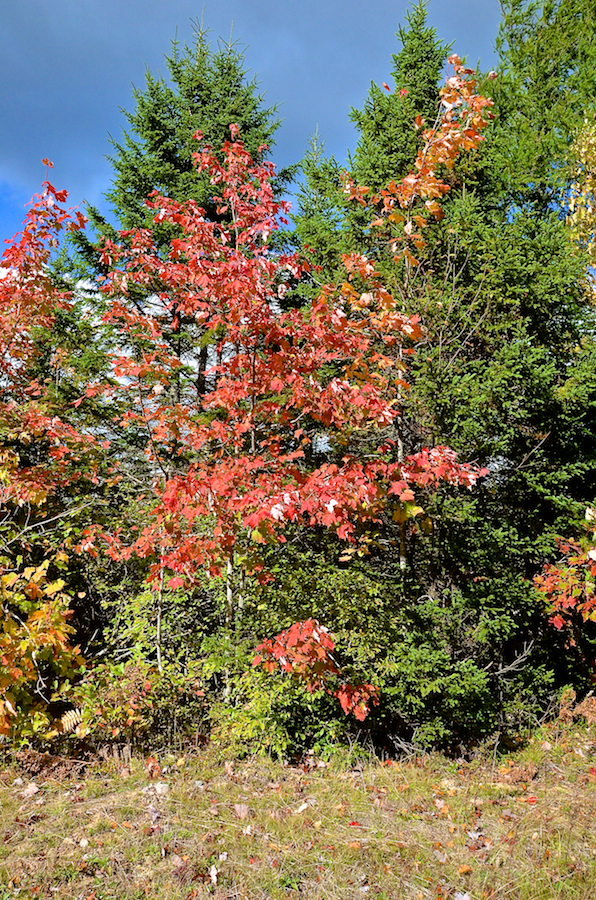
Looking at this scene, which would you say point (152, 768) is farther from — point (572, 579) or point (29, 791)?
point (572, 579)

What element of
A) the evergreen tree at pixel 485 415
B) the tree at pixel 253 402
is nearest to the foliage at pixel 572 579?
the evergreen tree at pixel 485 415

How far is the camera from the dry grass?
102 inches

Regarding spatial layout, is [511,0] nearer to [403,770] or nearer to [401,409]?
[401,409]

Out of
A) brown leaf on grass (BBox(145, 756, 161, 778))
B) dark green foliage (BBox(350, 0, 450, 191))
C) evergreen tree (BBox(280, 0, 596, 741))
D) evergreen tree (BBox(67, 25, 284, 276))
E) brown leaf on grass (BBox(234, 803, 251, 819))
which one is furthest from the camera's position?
evergreen tree (BBox(67, 25, 284, 276))

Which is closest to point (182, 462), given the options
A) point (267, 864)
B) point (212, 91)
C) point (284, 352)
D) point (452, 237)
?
point (284, 352)

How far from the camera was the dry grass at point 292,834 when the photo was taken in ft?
8.48

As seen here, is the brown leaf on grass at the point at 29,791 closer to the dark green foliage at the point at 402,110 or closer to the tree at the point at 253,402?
the tree at the point at 253,402

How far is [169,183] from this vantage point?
8.16 m

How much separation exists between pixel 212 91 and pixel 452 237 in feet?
18.0

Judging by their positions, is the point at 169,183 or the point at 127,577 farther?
the point at 169,183

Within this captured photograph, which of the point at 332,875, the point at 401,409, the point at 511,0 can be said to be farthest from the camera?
the point at 511,0

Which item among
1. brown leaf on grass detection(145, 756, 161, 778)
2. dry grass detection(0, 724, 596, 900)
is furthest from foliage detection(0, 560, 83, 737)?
brown leaf on grass detection(145, 756, 161, 778)

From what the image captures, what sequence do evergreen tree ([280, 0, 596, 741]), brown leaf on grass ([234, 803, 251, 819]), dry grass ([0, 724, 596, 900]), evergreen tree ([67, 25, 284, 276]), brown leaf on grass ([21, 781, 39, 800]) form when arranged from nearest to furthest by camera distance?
dry grass ([0, 724, 596, 900]), brown leaf on grass ([234, 803, 251, 819]), brown leaf on grass ([21, 781, 39, 800]), evergreen tree ([280, 0, 596, 741]), evergreen tree ([67, 25, 284, 276])

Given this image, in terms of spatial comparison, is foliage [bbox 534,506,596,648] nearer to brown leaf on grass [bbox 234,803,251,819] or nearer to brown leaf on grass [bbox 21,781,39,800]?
brown leaf on grass [bbox 234,803,251,819]
